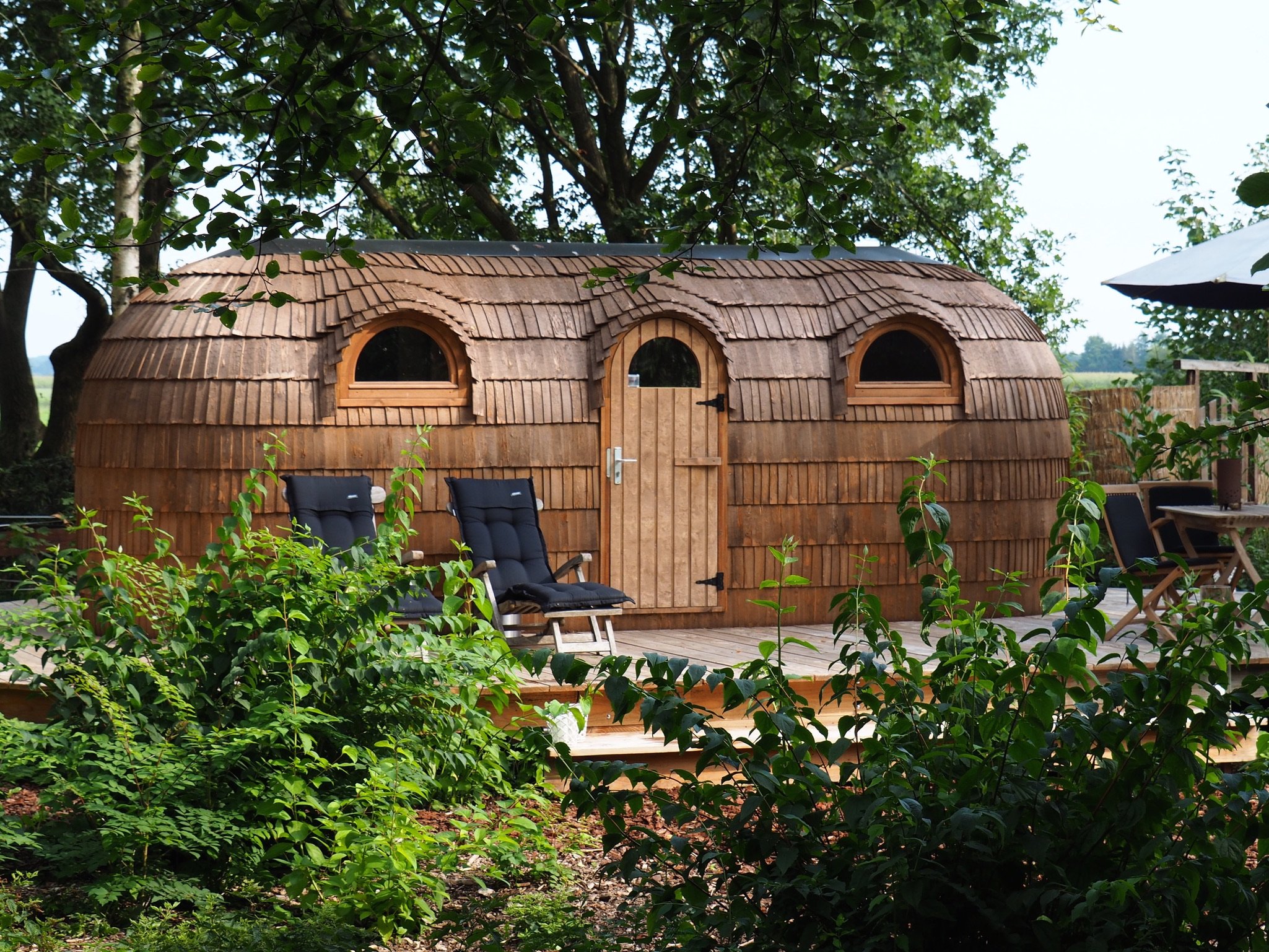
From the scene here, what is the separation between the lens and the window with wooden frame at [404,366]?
7.66 metres

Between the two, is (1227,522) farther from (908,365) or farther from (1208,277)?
(908,365)

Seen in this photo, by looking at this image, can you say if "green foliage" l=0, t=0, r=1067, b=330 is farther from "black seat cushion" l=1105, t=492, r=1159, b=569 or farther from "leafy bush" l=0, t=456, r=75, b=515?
"leafy bush" l=0, t=456, r=75, b=515

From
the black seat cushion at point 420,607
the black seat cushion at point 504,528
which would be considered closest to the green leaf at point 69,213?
the black seat cushion at point 420,607

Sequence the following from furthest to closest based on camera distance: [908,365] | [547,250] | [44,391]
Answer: [44,391] < [547,250] < [908,365]

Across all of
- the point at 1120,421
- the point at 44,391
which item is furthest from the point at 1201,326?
the point at 44,391

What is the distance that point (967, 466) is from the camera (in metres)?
8.62

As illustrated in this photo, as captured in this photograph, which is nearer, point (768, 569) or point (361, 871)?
point (361, 871)

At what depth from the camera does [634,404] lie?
816 cm

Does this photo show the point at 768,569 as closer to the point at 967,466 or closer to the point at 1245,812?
the point at 967,466

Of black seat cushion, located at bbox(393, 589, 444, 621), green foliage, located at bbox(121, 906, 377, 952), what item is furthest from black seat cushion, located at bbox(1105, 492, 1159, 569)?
green foliage, located at bbox(121, 906, 377, 952)

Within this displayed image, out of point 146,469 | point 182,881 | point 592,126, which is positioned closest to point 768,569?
point 146,469

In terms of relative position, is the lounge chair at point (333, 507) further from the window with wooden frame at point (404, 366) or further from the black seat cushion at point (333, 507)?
the window with wooden frame at point (404, 366)

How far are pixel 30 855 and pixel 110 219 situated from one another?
10.6 meters

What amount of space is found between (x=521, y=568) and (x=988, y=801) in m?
5.13
